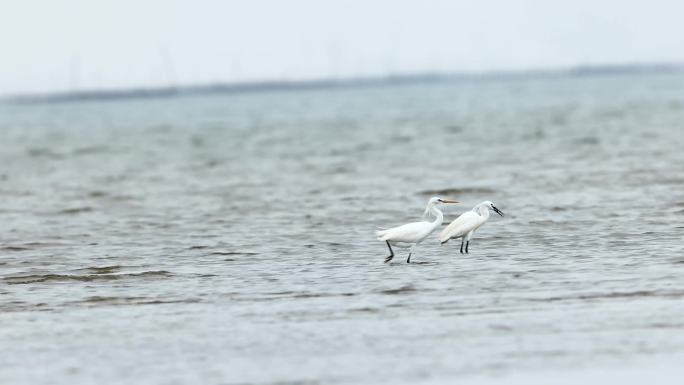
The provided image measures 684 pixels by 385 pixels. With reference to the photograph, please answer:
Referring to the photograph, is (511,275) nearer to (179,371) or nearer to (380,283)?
(380,283)

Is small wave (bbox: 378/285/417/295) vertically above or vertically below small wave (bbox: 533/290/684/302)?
below

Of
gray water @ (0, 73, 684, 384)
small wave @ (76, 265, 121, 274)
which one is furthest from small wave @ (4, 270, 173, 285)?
small wave @ (76, 265, 121, 274)

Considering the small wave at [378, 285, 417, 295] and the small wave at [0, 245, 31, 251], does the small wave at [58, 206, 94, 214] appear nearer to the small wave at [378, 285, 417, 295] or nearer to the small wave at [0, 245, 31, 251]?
the small wave at [0, 245, 31, 251]

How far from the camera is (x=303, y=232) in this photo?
1938cm

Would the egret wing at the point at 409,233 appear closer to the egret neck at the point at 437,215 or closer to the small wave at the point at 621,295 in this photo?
the egret neck at the point at 437,215

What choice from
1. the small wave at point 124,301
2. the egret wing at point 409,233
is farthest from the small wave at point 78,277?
the egret wing at point 409,233

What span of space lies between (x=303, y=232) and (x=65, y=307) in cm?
718

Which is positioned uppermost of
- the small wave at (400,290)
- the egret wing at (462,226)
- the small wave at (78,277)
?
the egret wing at (462,226)

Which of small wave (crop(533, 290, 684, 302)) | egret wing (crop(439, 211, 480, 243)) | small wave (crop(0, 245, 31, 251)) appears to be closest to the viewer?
small wave (crop(533, 290, 684, 302))

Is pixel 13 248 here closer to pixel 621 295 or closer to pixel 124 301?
pixel 124 301

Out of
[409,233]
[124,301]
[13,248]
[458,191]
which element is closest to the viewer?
[124,301]

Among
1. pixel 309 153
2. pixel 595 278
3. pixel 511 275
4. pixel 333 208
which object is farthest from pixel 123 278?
pixel 309 153

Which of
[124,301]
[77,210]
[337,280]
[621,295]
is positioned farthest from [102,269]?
[77,210]

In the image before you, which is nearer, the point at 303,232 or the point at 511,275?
the point at 511,275
